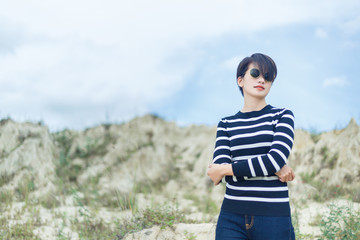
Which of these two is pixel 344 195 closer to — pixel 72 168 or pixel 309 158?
pixel 309 158

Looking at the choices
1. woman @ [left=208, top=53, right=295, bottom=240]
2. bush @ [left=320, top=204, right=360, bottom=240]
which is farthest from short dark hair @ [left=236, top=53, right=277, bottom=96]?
bush @ [left=320, top=204, right=360, bottom=240]

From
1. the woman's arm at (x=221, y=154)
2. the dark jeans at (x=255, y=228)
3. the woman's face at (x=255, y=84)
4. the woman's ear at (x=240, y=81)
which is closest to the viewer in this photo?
the dark jeans at (x=255, y=228)

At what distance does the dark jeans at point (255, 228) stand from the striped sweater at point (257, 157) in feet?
0.13

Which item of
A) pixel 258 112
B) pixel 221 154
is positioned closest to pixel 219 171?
pixel 221 154

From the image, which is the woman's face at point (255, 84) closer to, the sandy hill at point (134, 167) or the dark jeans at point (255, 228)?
the dark jeans at point (255, 228)

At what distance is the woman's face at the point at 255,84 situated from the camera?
267 cm

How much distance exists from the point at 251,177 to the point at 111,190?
729 centimetres

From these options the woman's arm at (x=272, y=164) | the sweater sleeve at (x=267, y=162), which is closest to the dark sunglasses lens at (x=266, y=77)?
the woman's arm at (x=272, y=164)

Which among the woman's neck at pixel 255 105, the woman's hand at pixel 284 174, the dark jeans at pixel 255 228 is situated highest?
the woman's neck at pixel 255 105

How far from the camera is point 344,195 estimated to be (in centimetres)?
679

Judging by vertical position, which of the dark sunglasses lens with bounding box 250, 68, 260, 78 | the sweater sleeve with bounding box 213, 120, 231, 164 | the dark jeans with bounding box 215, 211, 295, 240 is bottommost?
the dark jeans with bounding box 215, 211, 295, 240

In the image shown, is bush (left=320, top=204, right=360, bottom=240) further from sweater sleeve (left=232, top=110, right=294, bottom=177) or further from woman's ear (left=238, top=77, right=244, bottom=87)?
woman's ear (left=238, top=77, right=244, bottom=87)

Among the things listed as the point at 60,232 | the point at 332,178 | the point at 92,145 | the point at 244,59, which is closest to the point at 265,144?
the point at 244,59

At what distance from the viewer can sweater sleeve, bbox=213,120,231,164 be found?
260 cm
